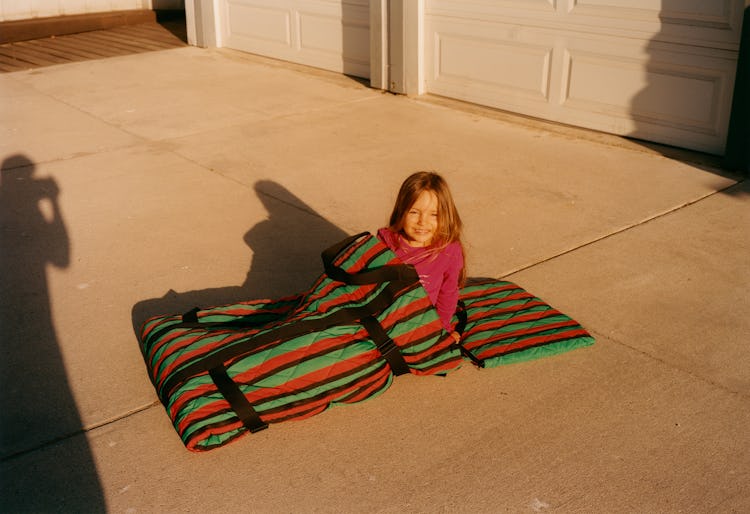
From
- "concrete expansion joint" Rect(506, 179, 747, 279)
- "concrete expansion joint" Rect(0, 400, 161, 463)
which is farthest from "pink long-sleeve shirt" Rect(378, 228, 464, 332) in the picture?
"concrete expansion joint" Rect(0, 400, 161, 463)

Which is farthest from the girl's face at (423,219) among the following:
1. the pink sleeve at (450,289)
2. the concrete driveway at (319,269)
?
the concrete driveway at (319,269)

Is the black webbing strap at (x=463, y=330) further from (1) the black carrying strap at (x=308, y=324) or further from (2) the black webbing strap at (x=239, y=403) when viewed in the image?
(2) the black webbing strap at (x=239, y=403)

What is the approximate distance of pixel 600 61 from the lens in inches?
248

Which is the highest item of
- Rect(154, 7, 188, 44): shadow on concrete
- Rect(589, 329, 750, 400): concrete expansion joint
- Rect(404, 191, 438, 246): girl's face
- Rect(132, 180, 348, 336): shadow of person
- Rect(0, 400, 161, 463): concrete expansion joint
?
Rect(404, 191, 438, 246): girl's face

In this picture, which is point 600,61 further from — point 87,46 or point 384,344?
point 87,46

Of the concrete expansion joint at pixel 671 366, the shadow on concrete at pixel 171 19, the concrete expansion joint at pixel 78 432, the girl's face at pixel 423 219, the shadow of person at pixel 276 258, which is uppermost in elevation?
the girl's face at pixel 423 219

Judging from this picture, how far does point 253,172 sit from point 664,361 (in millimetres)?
3184

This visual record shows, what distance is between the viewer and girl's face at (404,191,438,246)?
11.0 ft

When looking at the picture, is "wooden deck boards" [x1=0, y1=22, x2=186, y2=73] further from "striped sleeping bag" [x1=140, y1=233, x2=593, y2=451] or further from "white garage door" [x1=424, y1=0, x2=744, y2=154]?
"striped sleeping bag" [x1=140, y1=233, x2=593, y2=451]

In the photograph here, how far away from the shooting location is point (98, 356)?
360 cm

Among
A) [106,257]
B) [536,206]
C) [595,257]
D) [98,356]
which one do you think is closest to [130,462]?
[98,356]

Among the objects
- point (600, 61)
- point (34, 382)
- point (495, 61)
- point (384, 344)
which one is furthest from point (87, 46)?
point (384, 344)

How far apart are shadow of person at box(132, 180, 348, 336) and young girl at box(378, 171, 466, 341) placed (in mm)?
847

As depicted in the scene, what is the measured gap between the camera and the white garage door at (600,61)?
5.73 metres
